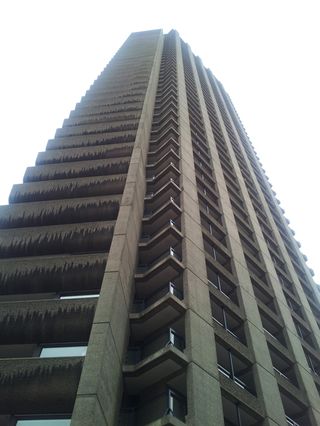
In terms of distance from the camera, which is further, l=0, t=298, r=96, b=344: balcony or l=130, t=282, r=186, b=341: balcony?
l=130, t=282, r=186, b=341: balcony

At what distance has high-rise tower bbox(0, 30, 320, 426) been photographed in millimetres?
15305

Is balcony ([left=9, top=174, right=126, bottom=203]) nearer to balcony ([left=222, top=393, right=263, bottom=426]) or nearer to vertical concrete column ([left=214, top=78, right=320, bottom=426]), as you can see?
vertical concrete column ([left=214, top=78, right=320, bottom=426])

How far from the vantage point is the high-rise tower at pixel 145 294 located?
15.3m

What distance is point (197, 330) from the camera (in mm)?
17594

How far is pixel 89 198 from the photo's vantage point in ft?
86.5

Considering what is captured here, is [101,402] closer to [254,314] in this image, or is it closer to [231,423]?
[231,423]

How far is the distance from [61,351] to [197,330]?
16.4 feet

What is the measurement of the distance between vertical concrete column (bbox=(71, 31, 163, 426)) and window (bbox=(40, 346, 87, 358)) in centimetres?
176

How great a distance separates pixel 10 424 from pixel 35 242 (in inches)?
387

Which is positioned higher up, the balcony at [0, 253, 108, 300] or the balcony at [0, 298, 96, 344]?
the balcony at [0, 253, 108, 300]

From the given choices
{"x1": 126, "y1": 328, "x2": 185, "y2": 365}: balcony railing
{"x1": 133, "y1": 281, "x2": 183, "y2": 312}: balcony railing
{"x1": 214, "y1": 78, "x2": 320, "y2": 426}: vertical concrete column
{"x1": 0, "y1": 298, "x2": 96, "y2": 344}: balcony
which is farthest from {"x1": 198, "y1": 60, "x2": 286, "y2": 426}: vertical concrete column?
{"x1": 0, "y1": 298, "x2": 96, "y2": 344}: balcony

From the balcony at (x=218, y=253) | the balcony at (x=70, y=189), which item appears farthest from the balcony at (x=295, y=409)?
the balcony at (x=70, y=189)

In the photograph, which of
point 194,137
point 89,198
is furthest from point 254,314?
point 194,137

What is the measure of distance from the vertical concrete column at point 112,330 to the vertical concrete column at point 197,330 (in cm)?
225
